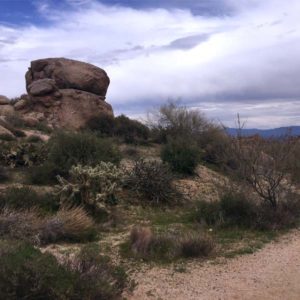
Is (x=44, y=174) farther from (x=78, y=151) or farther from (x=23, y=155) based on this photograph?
(x=23, y=155)

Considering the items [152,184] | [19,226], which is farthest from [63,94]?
[19,226]

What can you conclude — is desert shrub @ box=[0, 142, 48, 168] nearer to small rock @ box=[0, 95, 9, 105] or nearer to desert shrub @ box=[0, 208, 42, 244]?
desert shrub @ box=[0, 208, 42, 244]

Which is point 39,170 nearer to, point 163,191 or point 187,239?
point 163,191

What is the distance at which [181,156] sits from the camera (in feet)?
72.3

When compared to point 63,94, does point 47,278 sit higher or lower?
lower

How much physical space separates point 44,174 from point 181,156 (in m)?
6.85

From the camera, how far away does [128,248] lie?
10688mm

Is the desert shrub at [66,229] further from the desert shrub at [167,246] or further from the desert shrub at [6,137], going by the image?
the desert shrub at [6,137]

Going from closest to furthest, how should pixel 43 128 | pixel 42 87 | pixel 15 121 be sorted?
1. pixel 15 121
2. pixel 43 128
3. pixel 42 87

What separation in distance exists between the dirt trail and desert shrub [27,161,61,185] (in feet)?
27.1

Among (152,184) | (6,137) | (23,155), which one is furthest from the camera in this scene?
(6,137)

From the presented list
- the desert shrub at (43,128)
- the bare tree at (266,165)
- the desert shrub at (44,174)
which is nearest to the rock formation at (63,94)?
the desert shrub at (43,128)

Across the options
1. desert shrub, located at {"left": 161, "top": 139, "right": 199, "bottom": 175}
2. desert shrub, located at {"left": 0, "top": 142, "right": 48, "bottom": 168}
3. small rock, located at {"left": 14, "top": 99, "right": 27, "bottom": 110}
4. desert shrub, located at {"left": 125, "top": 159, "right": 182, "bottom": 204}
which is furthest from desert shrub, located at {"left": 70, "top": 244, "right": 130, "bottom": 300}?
small rock, located at {"left": 14, "top": 99, "right": 27, "bottom": 110}

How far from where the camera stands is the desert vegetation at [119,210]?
7.19m
